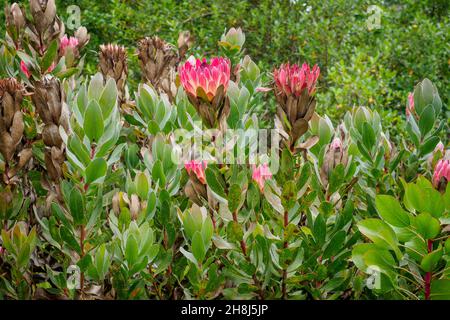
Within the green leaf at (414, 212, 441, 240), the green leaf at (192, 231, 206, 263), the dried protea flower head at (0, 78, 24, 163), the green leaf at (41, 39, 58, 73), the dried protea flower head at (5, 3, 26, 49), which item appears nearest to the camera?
the green leaf at (414, 212, 441, 240)

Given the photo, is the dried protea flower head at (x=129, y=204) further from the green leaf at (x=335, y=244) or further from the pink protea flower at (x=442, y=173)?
the pink protea flower at (x=442, y=173)

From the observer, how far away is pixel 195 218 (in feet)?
3.78

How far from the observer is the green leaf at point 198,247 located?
1.14 meters

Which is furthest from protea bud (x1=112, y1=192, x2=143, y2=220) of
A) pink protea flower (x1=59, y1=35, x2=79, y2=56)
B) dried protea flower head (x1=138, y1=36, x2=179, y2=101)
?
pink protea flower (x1=59, y1=35, x2=79, y2=56)

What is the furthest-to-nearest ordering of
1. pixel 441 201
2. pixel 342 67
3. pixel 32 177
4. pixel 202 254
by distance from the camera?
pixel 342 67, pixel 32 177, pixel 202 254, pixel 441 201

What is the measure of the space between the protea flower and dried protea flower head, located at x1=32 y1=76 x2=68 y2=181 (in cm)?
79

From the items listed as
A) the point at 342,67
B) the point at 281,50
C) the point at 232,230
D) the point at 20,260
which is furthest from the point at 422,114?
the point at 281,50

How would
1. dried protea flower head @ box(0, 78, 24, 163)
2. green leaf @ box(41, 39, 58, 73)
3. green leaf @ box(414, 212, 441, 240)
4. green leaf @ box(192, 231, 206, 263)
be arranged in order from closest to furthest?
green leaf @ box(414, 212, 441, 240) < green leaf @ box(192, 231, 206, 263) < dried protea flower head @ box(0, 78, 24, 163) < green leaf @ box(41, 39, 58, 73)

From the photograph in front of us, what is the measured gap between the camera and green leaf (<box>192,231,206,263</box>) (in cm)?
114

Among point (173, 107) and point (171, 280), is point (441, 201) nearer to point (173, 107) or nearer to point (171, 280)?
point (171, 280)

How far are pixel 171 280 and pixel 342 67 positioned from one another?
357cm

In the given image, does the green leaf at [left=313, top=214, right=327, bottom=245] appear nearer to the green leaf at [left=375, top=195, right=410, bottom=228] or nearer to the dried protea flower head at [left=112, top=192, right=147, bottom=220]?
the green leaf at [left=375, top=195, right=410, bottom=228]

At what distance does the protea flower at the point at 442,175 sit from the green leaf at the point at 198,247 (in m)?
0.49

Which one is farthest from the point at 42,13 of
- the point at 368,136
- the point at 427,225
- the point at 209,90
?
the point at 427,225
